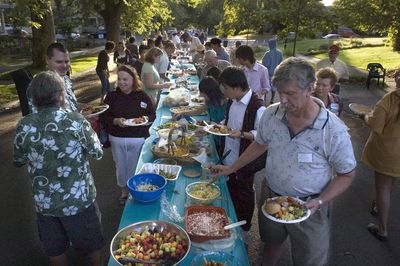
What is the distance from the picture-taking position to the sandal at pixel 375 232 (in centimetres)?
379

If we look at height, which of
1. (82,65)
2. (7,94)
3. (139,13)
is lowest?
(7,94)

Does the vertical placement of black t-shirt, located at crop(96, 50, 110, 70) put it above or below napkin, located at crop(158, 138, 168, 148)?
above

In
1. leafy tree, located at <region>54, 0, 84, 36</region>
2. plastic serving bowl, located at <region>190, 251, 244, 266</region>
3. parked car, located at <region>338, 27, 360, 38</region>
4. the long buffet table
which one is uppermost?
leafy tree, located at <region>54, 0, 84, 36</region>

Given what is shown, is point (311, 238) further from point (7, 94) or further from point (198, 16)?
point (198, 16)

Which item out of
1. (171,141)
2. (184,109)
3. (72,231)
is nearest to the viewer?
(72,231)

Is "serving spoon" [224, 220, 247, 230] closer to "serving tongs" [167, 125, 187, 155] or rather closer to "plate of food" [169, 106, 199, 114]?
"serving tongs" [167, 125, 187, 155]

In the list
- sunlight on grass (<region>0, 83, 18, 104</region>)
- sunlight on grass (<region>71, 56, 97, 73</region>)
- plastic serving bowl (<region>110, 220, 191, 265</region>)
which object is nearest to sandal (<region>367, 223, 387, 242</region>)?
plastic serving bowl (<region>110, 220, 191, 265</region>)

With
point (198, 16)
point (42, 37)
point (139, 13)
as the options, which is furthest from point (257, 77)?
point (198, 16)

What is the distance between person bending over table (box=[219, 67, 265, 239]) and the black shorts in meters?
1.45

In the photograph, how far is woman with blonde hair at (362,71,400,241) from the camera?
335 centimetres

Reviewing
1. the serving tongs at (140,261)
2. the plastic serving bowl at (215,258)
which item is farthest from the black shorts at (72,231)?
the plastic serving bowl at (215,258)

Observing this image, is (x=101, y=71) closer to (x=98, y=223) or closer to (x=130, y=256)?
(x=98, y=223)

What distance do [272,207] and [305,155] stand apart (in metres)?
0.42

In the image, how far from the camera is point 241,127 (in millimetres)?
3283
